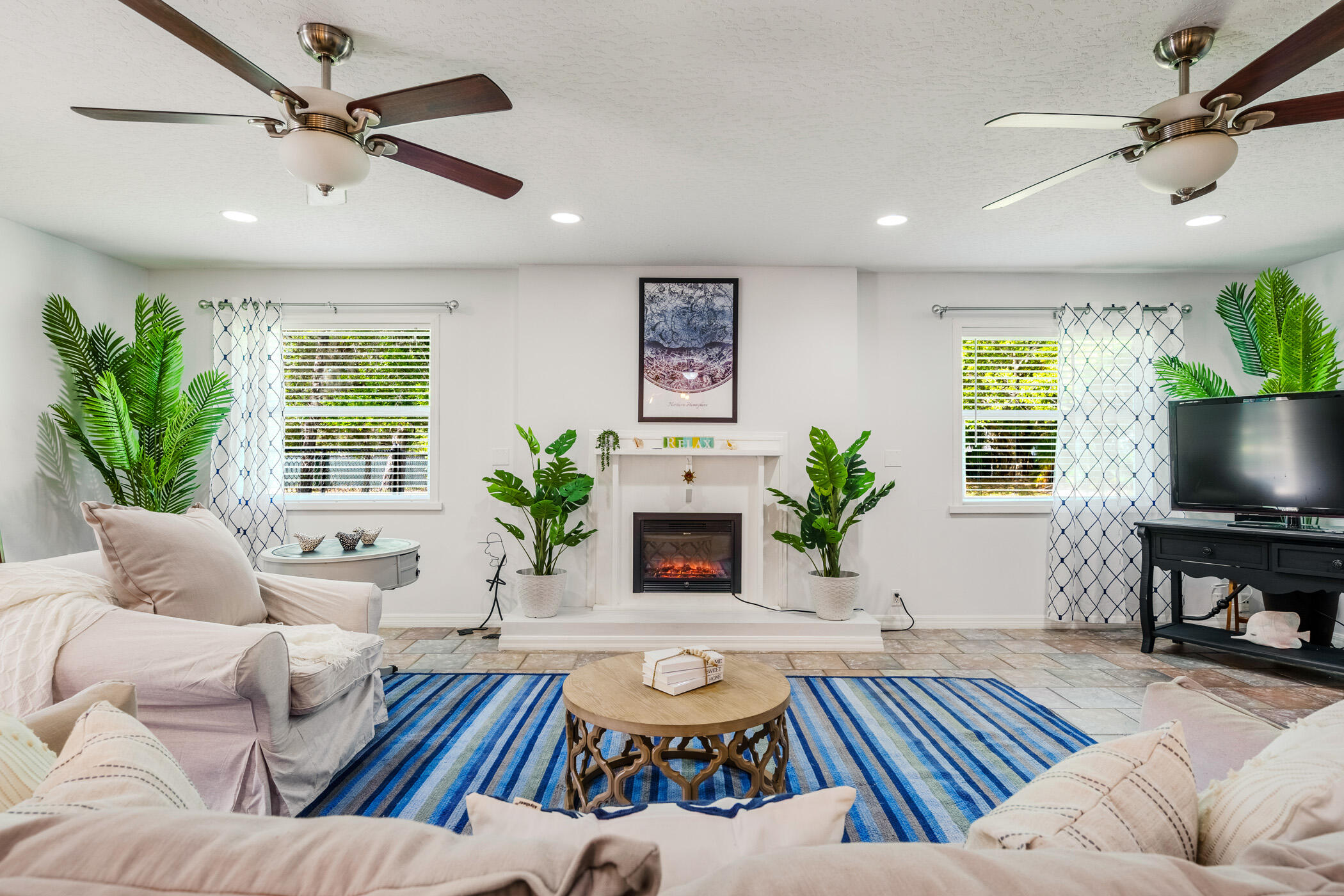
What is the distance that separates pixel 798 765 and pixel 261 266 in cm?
469

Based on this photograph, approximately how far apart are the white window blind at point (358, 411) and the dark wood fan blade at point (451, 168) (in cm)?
258

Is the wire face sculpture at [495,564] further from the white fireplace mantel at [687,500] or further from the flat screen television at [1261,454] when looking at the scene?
the flat screen television at [1261,454]

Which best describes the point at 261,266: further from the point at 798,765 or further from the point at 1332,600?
the point at 1332,600

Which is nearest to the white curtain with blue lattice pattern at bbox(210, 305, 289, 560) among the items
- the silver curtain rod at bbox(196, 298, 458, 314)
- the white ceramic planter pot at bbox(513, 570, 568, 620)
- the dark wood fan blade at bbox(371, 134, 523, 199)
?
the silver curtain rod at bbox(196, 298, 458, 314)

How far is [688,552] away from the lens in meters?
4.55

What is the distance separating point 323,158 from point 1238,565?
475cm

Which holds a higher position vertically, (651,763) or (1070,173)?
(1070,173)

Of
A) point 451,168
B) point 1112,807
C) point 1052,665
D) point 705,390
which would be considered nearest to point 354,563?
point 451,168

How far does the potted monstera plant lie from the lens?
160 inches

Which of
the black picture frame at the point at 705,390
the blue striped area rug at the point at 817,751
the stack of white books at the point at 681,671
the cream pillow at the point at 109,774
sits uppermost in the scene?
the black picture frame at the point at 705,390

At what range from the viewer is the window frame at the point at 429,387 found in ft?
15.2

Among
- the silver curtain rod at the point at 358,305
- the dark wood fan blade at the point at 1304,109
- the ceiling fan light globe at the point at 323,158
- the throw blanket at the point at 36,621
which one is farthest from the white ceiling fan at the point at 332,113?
the silver curtain rod at the point at 358,305

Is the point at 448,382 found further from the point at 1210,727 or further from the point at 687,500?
the point at 1210,727

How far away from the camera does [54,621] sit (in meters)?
1.90
